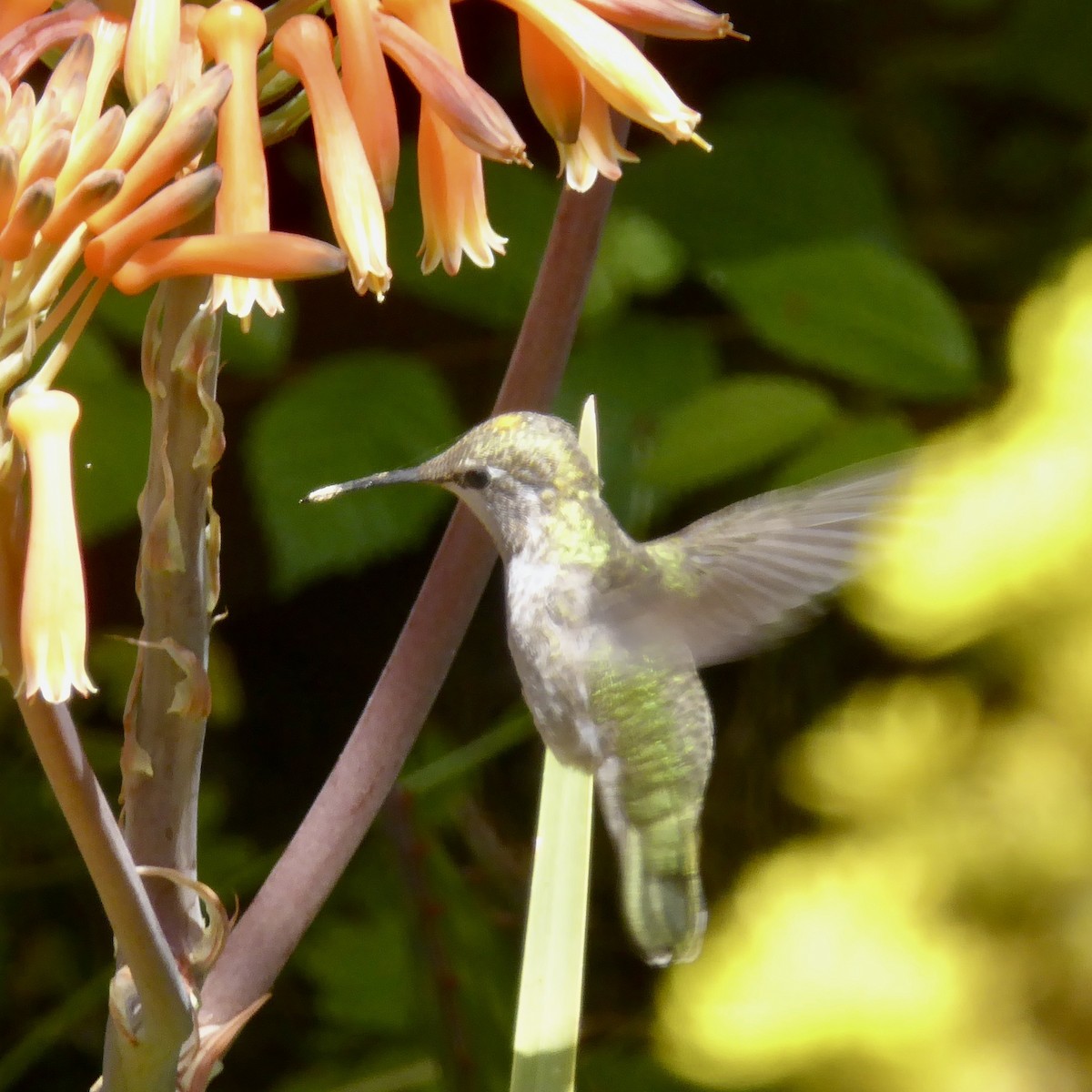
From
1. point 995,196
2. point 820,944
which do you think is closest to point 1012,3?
point 995,196

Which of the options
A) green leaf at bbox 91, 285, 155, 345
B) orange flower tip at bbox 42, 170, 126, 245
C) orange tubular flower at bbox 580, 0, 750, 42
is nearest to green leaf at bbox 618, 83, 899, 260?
green leaf at bbox 91, 285, 155, 345

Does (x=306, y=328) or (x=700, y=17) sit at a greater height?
(x=700, y=17)

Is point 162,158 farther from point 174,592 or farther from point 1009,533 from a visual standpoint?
point 1009,533

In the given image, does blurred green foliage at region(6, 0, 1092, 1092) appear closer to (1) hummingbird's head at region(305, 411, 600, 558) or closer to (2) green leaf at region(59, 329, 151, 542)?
(2) green leaf at region(59, 329, 151, 542)

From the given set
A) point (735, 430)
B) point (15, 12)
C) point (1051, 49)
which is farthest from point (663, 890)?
point (1051, 49)

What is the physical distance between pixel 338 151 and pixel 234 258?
0.11 meters

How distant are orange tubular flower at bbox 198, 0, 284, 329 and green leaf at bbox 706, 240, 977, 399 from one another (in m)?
0.71

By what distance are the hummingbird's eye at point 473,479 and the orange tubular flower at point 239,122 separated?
22 centimetres

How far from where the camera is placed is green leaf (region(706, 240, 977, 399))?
1.28 meters

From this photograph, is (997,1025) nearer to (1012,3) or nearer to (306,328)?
(306,328)

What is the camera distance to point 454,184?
791 millimetres

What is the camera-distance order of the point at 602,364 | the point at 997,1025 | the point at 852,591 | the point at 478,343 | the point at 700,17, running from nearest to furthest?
the point at 700,17
the point at 997,1025
the point at 852,591
the point at 602,364
the point at 478,343

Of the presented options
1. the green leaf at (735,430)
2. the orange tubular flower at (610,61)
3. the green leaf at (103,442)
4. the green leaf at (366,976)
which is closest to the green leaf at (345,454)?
the green leaf at (103,442)

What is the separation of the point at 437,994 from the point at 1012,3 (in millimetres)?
1272
